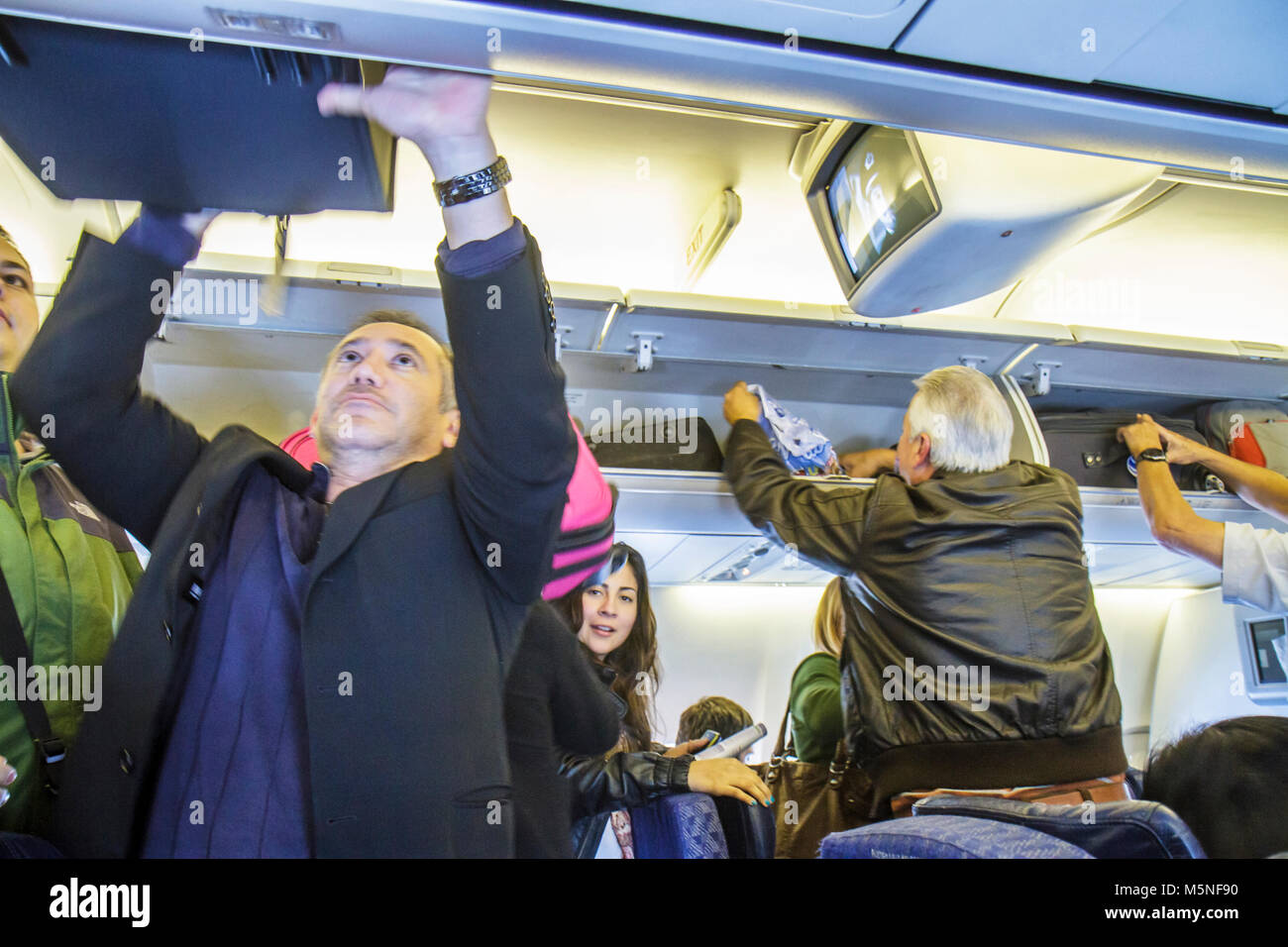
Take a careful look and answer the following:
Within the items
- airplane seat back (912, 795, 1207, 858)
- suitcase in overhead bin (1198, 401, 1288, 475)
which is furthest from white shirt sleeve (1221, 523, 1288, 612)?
airplane seat back (912, 795, 1207, 858)

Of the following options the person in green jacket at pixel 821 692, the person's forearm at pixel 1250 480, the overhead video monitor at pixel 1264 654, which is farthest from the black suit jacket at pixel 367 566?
the overhead video monitor at pixel 1264 654

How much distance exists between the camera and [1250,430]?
354 centimetres

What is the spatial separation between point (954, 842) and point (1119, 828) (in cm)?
29

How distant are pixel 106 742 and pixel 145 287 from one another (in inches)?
28.9

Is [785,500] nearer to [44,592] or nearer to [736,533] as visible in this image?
[736,533]

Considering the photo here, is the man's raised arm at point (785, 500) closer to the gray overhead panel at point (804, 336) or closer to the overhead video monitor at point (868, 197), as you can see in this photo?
the gray overhead panel at point (804, 336)

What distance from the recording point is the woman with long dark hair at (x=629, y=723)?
2533 millimetres

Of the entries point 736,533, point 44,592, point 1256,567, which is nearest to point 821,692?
point 736,533

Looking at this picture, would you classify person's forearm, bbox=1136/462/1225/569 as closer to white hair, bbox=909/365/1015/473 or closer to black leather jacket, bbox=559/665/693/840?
white hair, bbox=909/365/1015/473

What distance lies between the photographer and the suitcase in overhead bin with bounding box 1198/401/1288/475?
351cm

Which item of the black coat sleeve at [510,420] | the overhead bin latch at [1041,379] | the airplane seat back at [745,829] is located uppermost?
the overhead bin latch at [1041,379]

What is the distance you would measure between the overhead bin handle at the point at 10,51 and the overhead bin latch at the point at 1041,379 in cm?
306

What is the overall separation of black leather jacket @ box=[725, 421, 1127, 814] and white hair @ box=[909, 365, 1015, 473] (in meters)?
0.06
